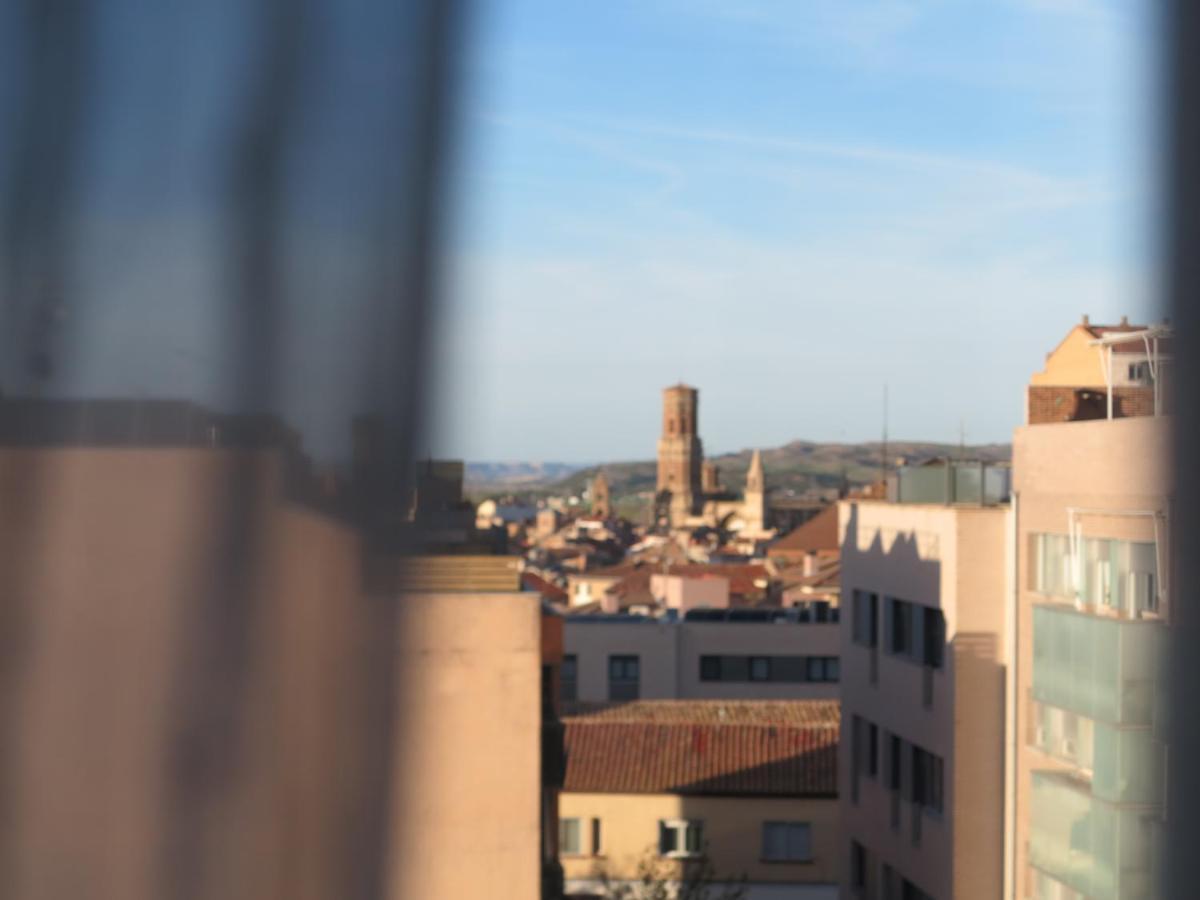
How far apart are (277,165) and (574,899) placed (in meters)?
12.6

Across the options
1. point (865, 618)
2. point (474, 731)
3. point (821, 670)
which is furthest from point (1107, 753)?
point (821, 670)

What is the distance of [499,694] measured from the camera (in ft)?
16.0

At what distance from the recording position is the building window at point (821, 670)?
759 inches

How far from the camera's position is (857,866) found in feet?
33.7

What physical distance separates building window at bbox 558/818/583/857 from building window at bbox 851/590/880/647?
14.2 feet

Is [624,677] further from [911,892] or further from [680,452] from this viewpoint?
[680,452]

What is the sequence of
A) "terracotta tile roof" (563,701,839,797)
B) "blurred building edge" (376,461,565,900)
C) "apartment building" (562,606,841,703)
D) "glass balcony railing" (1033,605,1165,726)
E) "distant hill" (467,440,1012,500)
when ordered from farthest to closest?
"distant hill" (467,440,1012,500) < "apartment building" (562,606,841,703) < "terracotta tile roof" (563,701,839,797) < "glass balcony railing" (1033,605,1165,726) < "blurred building edge" (376,461,565,900)

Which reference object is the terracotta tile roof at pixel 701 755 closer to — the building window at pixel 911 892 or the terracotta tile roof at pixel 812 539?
the building window at pixel 911 892

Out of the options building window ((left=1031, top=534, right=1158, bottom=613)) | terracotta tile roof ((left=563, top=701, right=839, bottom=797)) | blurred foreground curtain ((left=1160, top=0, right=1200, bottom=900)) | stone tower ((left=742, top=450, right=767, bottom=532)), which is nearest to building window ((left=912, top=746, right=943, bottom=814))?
building window ((left=1031, top=534, right=1158, bottom=613))

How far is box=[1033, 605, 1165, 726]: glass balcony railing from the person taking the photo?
2240 millimetres

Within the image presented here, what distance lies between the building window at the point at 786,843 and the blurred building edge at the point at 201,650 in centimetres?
1305

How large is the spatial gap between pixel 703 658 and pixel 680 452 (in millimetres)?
55551

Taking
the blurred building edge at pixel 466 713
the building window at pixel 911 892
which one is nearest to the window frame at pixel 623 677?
the building window at pixel 911 892

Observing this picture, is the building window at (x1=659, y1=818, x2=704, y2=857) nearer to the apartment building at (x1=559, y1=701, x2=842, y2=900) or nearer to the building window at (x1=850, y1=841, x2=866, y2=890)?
the apartment building at (x1=559, y1=701, x2=842, y2=900)
